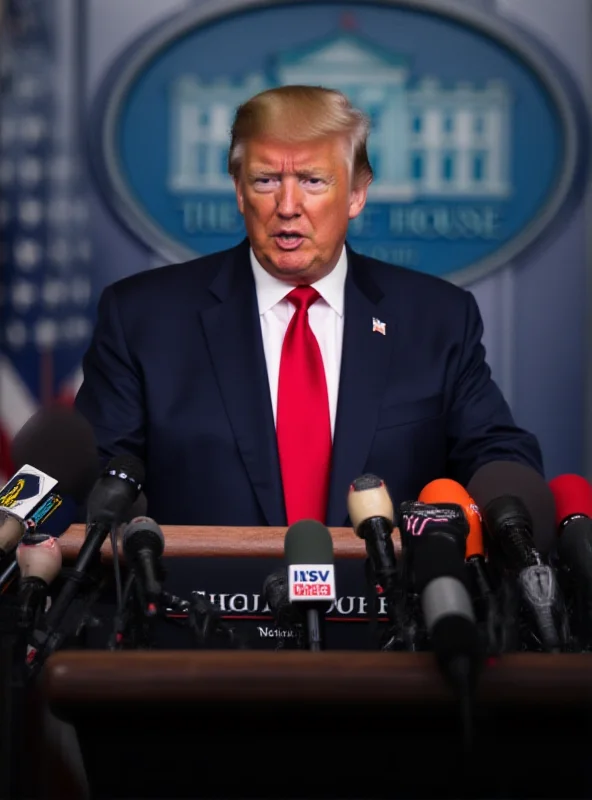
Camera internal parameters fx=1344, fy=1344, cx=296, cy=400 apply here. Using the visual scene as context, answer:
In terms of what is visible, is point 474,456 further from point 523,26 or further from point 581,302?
point 523,26

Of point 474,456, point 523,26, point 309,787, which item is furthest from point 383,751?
point 523,26

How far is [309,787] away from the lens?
120cm

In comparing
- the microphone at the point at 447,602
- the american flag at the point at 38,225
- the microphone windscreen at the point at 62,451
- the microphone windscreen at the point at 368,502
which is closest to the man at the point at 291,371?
the microphone windscreen at the point at 62,451

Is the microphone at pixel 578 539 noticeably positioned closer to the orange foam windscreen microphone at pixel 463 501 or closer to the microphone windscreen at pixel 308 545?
the orange foam windscreen microphone at pixel 463 501

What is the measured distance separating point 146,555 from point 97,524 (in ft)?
0.29

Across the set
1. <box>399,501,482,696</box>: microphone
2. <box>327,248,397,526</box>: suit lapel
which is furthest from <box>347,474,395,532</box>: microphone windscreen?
<box>327,248,397,526</box>: suit lapel

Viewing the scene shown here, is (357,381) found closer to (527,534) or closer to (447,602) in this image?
(527,534)

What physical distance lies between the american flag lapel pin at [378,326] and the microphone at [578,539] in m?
0.60

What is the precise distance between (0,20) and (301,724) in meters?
2.89

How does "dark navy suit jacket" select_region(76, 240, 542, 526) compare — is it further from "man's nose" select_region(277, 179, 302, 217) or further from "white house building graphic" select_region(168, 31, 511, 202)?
"white house building graphic" select_region(168, 31, 511, 202)

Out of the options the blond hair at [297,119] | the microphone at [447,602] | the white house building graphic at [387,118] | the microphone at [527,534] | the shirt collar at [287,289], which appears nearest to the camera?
the microphone at [447,602]

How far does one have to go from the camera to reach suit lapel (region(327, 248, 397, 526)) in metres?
1.97

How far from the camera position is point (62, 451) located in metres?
1.67

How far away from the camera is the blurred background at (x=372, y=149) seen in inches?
142
